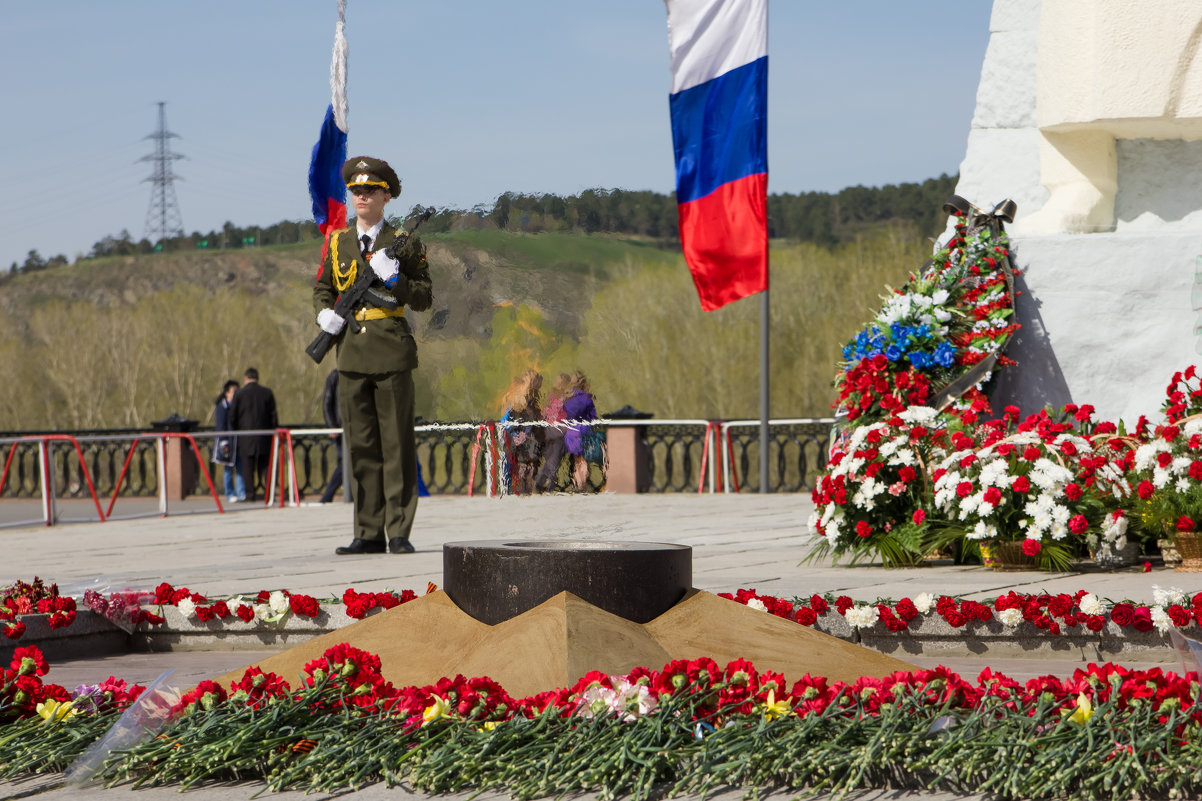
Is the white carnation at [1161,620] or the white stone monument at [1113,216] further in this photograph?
the white stone monument at [1113,216]

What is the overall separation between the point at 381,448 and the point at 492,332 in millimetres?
4000

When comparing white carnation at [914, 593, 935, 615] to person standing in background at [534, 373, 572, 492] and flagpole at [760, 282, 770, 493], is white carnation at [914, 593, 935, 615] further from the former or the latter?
flagpole at [760, 282, 770, 493]

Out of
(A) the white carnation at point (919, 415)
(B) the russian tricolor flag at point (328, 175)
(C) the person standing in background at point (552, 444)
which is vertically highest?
(B) the russian tricolor flag at point (328, 175)

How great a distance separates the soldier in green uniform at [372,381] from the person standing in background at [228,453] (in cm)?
851

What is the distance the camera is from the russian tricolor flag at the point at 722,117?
8703 millimetres

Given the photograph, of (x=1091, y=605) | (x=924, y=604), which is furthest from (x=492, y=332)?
(x=1091, y=605)

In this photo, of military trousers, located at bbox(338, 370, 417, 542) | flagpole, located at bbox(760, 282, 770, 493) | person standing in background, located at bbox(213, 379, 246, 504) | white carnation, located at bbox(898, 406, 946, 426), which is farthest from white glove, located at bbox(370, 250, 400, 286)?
person standing in background, located at bbox(213, 379, 246, 504)

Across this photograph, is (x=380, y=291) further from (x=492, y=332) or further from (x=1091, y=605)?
(x=1091, y=605)

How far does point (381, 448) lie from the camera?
24.9 feet

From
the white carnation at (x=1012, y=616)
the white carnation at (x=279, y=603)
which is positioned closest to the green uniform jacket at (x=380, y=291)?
the white carnation at (x=279, y=603)

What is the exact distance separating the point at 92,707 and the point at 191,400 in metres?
41.1

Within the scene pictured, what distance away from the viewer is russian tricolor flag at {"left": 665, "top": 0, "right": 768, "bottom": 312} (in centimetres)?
870

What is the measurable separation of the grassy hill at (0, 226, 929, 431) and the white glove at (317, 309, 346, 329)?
128 millimetres

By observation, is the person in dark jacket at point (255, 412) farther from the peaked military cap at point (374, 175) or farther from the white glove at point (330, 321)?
the peaked military cap at point (374, 175)
